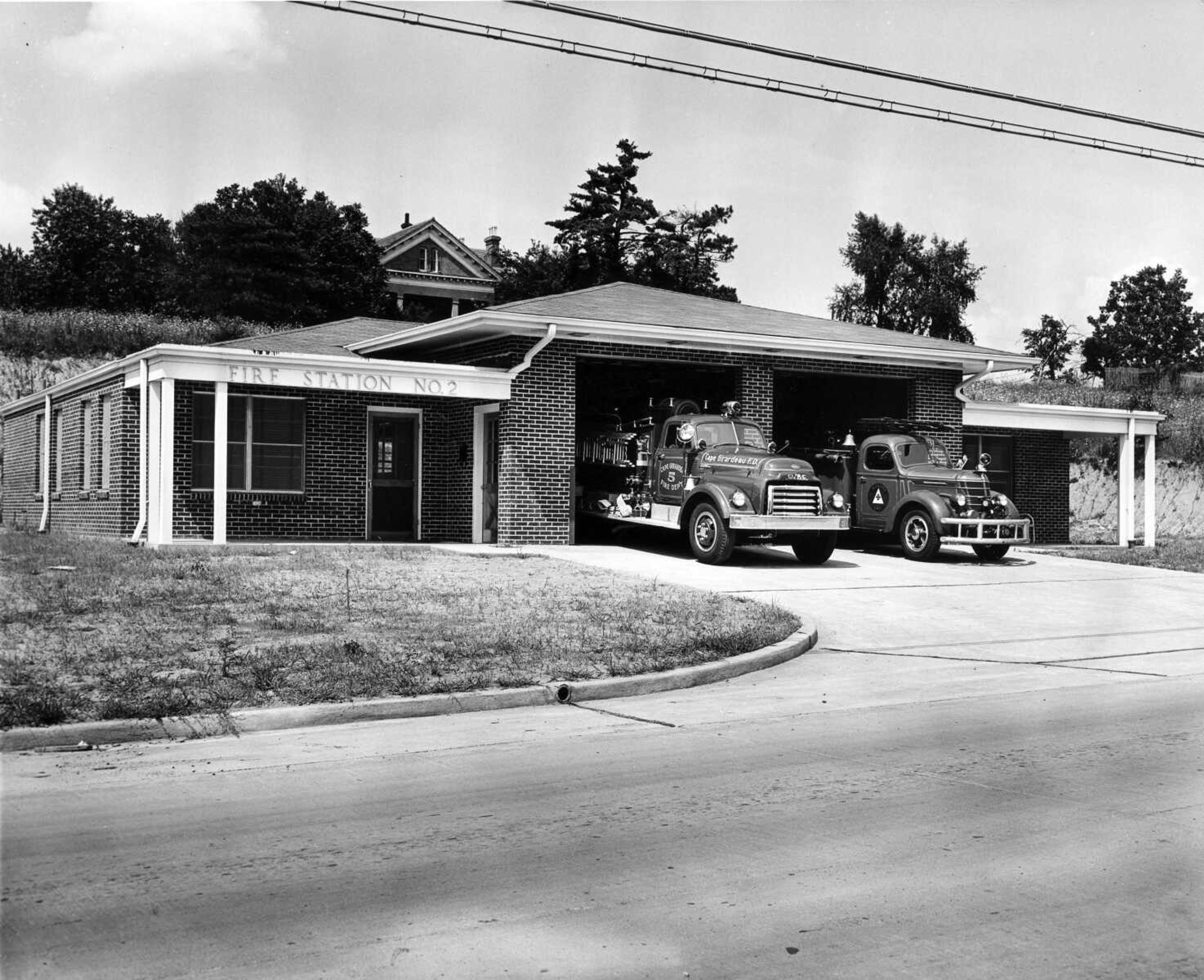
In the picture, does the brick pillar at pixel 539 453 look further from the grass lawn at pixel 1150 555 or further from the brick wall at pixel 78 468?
the grass lawn at pixel 1150 555

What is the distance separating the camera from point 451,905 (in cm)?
471

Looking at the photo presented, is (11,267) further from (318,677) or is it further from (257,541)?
(318,677)

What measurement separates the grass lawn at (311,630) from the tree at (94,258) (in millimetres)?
38078

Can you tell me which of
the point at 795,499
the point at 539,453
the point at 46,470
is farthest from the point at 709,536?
the point at 46,470

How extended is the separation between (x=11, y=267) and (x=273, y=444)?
35400mm

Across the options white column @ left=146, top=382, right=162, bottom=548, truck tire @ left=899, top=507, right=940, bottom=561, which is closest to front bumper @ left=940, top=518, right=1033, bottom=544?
truck tire @ left=899, top=507, right=940, bottom=561

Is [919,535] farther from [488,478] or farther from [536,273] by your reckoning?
[536,273]

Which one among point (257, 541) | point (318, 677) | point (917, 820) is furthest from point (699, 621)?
point (257, 541)

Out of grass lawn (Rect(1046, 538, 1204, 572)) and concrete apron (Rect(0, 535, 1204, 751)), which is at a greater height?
grass lawn (Rect(1046, 538, 1204, 572))

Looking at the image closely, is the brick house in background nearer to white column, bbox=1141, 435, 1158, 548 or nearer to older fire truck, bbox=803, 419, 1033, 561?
white column, bbox=1141, 435, 1158, 548

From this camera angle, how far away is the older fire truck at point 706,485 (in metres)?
20.3

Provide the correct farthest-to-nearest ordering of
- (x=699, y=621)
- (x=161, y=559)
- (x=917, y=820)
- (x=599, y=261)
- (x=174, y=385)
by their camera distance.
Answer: (x=599, y=261), (x=174, y=385), (x=161, y=559), (x=699, y=621), (x=917, y=820)

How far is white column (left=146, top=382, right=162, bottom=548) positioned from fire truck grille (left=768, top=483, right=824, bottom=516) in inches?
394

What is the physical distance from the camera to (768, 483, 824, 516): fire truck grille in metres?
20.3
